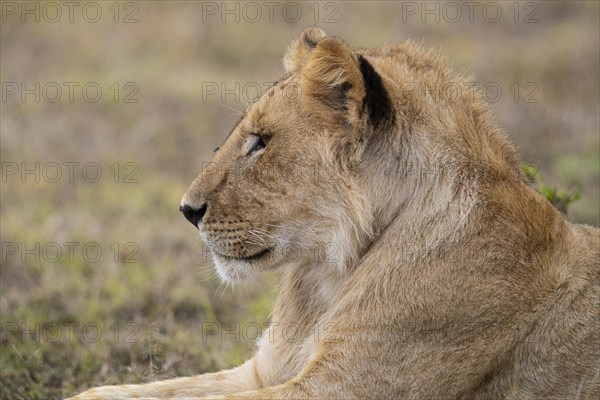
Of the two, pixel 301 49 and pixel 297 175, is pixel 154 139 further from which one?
pixel 297 175

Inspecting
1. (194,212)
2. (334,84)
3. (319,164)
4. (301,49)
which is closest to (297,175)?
(319,164)

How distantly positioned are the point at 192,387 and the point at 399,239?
1284mm

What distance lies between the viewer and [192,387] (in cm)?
456

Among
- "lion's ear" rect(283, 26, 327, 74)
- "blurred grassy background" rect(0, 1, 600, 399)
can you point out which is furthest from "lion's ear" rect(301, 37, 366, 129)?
"blurred grassy background" rect(0, 1, 600, 399)

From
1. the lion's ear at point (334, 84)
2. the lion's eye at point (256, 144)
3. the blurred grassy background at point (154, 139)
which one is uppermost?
the lion's ear at point (334, 84)

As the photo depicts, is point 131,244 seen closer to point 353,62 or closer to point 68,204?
point 68,204

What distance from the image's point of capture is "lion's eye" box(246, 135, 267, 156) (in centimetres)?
424

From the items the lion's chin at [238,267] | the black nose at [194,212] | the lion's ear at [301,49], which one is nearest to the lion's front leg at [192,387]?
the lion's chin at [238,267]

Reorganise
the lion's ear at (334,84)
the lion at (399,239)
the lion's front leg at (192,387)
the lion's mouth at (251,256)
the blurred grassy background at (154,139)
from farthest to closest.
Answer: the blurred grassy background at (154,139) → the lion's front leg at (192,387) → the lion's mouth at (251,256) → the lion's ear at (334,84) → the lion at (399,239)

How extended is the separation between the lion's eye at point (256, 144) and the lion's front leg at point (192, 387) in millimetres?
1018

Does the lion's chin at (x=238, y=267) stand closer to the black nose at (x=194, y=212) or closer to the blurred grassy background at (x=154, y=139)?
the black nose at (x=194, y=212)

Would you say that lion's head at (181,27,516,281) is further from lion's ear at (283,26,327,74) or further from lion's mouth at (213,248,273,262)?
lion's ear at (283,26,327,74)

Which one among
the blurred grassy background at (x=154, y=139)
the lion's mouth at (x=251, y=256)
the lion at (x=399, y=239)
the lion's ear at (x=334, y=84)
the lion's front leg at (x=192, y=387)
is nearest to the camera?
the lion at (x=399, y=239)

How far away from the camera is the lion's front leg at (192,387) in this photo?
14.5 feet
